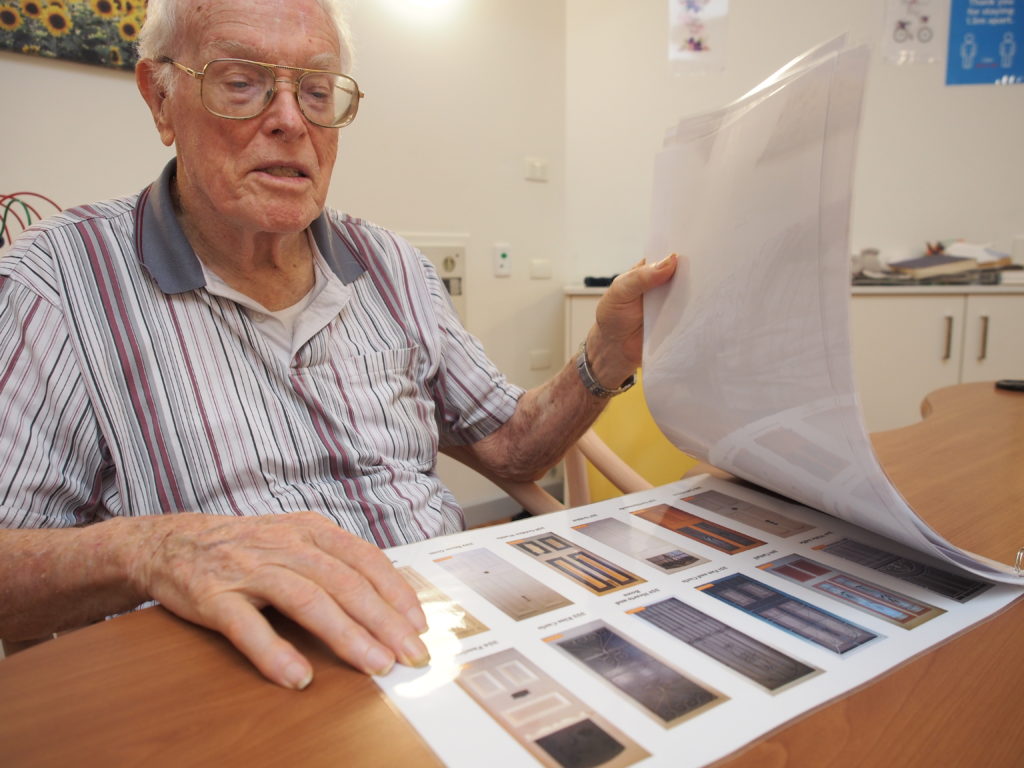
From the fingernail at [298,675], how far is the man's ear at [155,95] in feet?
2.69

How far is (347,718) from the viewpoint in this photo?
1.29 feet

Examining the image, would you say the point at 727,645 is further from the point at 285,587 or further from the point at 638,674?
the point at 285,587

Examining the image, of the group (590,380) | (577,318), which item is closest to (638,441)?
(590,380)

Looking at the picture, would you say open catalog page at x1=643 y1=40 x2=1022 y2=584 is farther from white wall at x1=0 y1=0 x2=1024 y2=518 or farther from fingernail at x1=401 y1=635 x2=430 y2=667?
white wall at x1=0 y1=0 x2=1024 y2=518

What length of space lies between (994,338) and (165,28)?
9.48 feet

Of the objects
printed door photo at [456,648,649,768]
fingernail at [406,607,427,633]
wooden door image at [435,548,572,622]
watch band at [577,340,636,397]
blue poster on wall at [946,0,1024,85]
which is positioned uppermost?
blue poster on wall at [946,0,1024,85]

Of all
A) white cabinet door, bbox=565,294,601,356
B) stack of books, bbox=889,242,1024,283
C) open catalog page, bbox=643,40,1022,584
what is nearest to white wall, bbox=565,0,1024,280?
stack of books, bbox=889,242,1024,283

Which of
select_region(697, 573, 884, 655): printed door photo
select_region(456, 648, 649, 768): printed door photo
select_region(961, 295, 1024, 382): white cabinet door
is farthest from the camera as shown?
select_region(961, 295, 1024, 382): white cabinet door

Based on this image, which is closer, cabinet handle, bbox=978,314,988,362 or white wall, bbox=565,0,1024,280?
cabinet handle, bbox=978,314,988,362

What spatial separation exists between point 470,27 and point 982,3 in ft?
7.11

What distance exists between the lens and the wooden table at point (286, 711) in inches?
14.4

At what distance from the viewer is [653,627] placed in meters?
0.48

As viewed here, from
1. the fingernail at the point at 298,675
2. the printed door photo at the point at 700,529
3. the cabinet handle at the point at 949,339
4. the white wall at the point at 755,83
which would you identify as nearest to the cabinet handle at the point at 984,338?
the cabinet handle at the point at 949,339

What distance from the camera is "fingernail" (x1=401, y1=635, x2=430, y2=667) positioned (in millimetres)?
437
